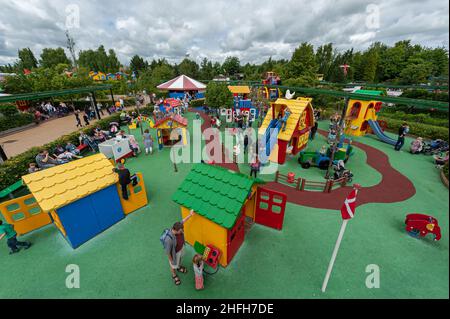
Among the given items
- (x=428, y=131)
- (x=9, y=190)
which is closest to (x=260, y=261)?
(x=9, y=190)

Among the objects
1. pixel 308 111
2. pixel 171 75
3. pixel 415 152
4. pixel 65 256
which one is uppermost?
pixel 171 75

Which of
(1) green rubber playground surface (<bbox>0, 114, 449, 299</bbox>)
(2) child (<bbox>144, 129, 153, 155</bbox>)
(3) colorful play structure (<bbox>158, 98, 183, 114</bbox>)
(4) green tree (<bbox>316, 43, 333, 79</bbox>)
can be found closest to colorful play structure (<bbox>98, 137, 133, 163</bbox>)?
(2) child (<bbox>144, 129, 153, 155</bbox>)

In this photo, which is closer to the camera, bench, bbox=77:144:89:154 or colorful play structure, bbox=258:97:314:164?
colorful play structure, bbox=258:97:314:164

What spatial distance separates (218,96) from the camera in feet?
63.1

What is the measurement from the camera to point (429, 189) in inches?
379

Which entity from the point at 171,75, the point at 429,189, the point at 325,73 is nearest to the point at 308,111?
the point at 429,189

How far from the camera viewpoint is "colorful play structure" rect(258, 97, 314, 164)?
39.0 ft

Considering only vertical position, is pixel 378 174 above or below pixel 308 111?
below

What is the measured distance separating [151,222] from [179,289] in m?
2.97

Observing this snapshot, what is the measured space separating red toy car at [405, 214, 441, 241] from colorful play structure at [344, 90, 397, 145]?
1220cm

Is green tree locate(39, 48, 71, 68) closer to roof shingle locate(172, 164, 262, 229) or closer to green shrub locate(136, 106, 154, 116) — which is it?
green shrub locate(136, 106, 154, 116)
